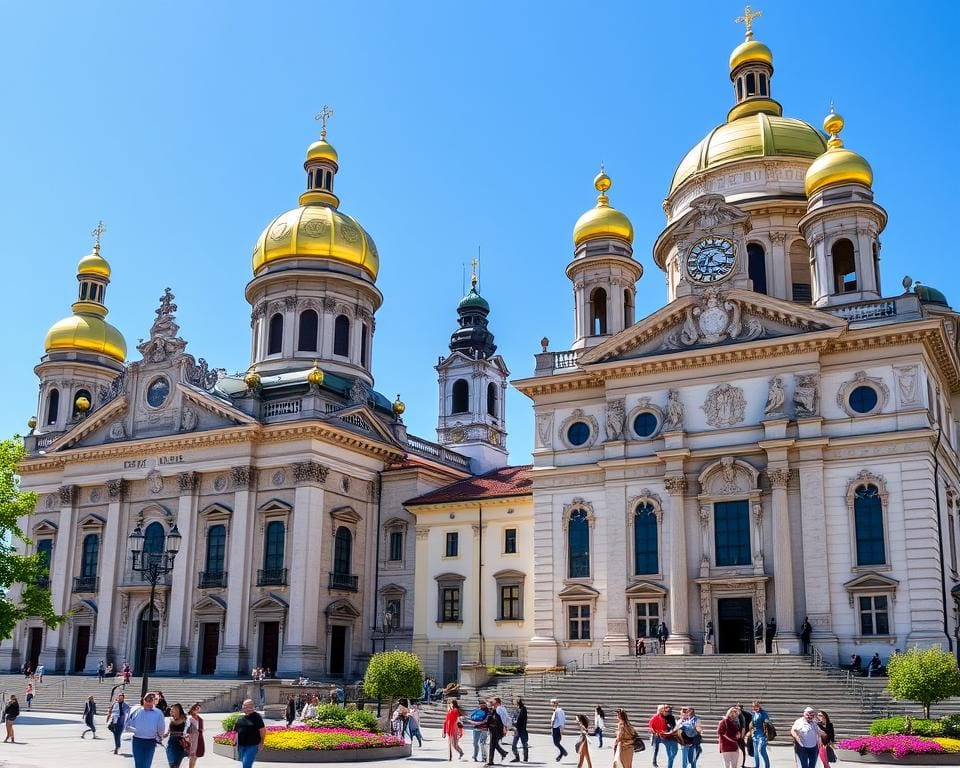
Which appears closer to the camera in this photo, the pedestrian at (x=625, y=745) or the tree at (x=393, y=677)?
the pedestrian at (x=625, y=745)

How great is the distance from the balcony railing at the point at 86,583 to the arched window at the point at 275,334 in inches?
599

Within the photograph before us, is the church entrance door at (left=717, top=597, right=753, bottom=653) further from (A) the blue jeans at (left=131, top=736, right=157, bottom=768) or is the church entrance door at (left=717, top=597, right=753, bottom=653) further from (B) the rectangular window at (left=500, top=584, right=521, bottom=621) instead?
(A) the blue jeans at (left=131, top=736, right=157, bottom=768)

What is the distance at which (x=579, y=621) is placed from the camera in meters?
43.8

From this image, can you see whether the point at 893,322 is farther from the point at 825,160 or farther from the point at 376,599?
the point at 376,599

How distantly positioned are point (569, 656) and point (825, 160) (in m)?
22.8

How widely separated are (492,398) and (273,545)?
1435 inches

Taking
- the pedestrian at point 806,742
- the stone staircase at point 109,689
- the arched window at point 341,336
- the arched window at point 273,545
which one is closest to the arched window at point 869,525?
the pedestrian at point 806,742

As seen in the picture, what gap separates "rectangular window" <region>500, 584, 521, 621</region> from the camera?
Answer: 160ft

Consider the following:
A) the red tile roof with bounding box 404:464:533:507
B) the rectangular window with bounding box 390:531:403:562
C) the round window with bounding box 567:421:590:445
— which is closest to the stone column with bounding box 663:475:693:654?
the round window with bounding box 567:421:590:445

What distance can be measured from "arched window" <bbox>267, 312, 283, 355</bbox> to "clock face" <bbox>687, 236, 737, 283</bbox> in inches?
1012

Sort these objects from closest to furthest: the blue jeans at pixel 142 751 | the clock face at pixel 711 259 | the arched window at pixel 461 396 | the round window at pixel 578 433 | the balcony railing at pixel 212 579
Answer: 1. the blue jeans at pixel 142 751
2. the clock face at pixel 711 259
3. the round window at pixel 578 433
4. the balcony railing at pixel 212 579
5. the arched window at pixel 461 396

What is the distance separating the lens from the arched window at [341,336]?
201 ft

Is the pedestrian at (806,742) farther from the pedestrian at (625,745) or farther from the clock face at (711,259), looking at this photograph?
the clock face at (711,259)

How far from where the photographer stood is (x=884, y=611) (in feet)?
123
